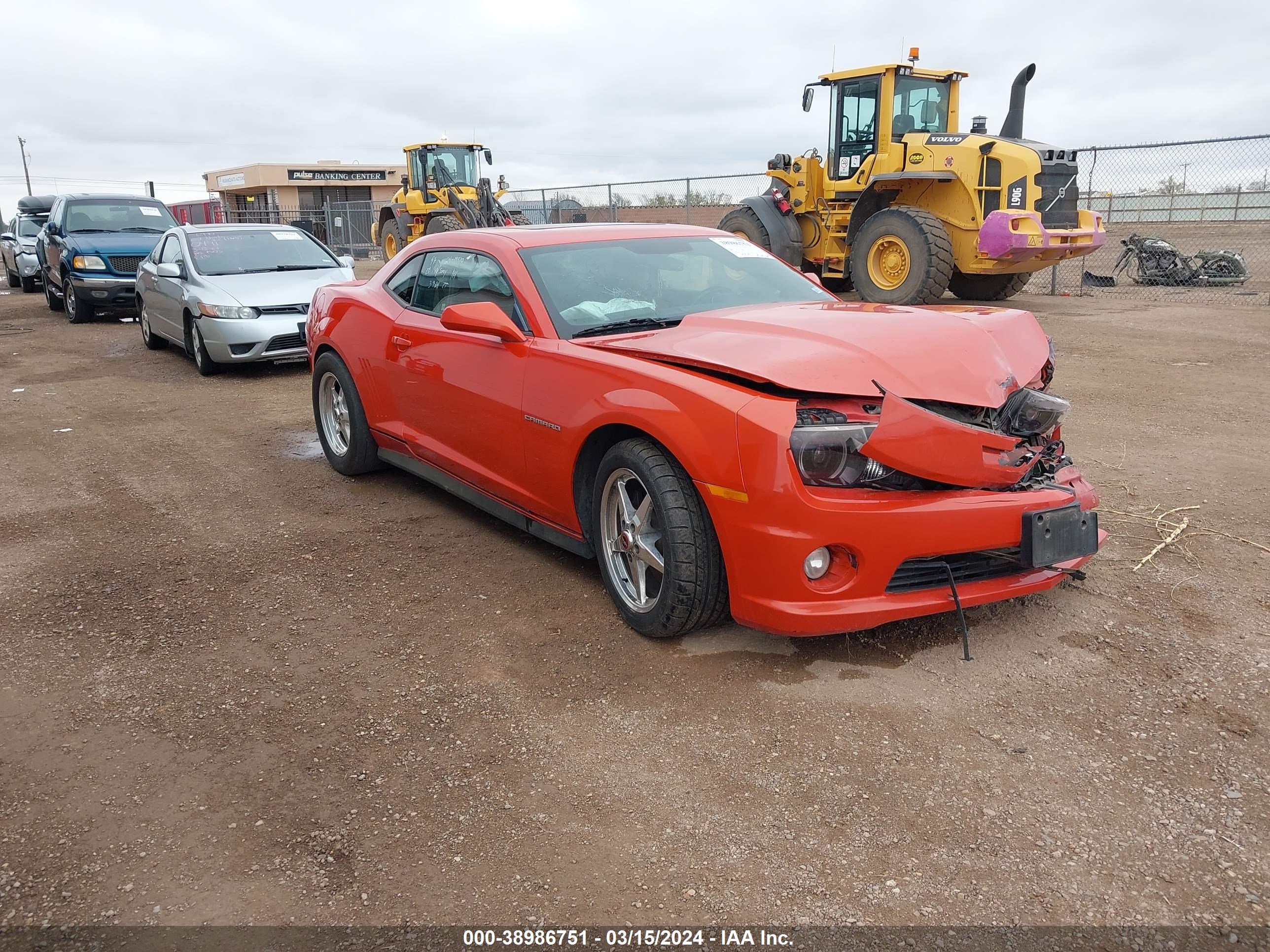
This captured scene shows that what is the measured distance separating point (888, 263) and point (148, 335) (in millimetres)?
9546

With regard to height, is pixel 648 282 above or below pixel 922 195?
below

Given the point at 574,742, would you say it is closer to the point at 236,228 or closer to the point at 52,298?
the point at 236,228

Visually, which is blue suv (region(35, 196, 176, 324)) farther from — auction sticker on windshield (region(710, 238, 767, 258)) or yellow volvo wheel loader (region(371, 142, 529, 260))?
auction sticker on windshield (region(710, 238, 767, 258))

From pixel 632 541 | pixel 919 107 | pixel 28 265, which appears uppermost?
pixel 919 107

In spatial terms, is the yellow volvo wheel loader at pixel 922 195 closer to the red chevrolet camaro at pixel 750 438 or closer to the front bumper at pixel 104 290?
the red chevrolet camaro at pixel 750 438

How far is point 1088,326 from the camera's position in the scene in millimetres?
12258

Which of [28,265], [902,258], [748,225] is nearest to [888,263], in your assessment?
[902,258]

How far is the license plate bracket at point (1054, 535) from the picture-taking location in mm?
3268

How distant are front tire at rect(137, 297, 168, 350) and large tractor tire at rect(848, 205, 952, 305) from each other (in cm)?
897

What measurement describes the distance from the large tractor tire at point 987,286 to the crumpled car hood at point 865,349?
1135 cm

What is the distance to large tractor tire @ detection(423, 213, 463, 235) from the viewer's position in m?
20.9

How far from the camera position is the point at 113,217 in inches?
608

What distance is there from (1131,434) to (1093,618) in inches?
134

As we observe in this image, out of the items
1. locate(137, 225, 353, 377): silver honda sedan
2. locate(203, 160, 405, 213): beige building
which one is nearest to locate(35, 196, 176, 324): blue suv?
locate(137, 225, 353, 377): silver honda sedan
